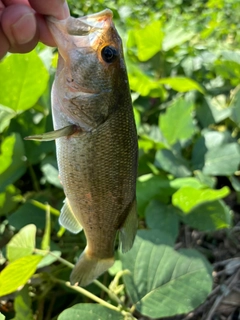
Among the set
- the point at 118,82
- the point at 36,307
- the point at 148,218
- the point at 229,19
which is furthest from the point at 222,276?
the point at 229,19

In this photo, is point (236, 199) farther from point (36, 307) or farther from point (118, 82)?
point (118, 82)

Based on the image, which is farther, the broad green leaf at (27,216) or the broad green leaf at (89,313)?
the broad green leaf at (27,216)

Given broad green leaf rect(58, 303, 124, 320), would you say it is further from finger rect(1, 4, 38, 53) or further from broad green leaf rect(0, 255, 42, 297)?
finger rect(1, 4, 38, 53)

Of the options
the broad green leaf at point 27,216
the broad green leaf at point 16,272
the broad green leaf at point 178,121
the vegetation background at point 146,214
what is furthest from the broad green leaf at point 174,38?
the broad green leaf at point 16,272

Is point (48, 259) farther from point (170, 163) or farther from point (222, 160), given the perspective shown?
point (222, 160)

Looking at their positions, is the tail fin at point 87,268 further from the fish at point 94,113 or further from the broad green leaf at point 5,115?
the broad green leaf at point 5,115
